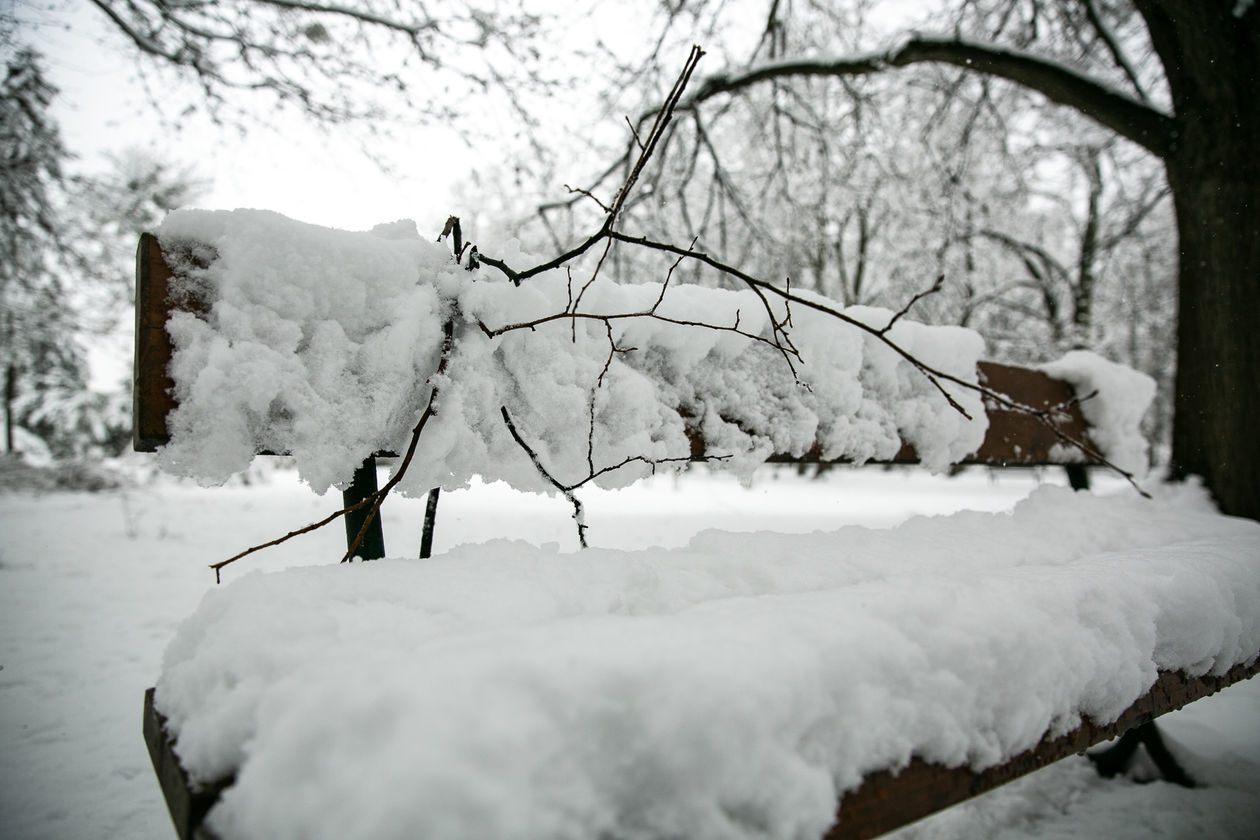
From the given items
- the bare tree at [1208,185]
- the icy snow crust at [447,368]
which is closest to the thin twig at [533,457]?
the icy snow crust at [447,368]

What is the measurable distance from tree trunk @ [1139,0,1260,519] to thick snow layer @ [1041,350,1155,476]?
1.72 ft

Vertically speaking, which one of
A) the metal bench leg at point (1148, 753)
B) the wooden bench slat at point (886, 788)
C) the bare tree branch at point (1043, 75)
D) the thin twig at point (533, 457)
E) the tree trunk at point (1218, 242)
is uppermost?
the bare tree branch at point (1043, 75)

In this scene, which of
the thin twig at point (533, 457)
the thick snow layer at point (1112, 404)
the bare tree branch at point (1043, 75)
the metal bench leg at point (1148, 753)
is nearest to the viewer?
the thin twig at point (533, 457)

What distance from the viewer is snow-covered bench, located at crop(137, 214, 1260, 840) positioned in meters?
0.36

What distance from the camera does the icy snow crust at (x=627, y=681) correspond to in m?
0.35

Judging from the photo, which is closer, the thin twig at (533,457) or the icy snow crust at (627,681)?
the icy snow crust at (627,681)

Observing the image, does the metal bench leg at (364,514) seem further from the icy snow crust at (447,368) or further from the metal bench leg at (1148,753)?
the metal bench leg at (1148,753)

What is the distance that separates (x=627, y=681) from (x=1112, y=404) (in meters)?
2.09

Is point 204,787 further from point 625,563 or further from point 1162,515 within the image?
point 1162,515

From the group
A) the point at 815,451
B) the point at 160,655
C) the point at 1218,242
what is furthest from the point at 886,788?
the point at 160,655

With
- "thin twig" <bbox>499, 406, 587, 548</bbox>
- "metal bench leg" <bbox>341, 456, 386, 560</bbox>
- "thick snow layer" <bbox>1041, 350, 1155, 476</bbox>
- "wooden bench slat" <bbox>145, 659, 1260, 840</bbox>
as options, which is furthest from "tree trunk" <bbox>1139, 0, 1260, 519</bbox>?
"metal bench leg" <bbox>341, 456, 386, 560</bbox>

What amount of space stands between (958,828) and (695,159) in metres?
3.64

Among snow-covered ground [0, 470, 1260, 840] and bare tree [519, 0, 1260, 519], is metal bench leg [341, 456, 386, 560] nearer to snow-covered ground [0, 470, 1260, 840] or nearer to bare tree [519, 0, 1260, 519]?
snow-covered ground [0, 470, 1260, 840]

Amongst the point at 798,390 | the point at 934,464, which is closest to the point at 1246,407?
the point at 934,464
